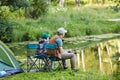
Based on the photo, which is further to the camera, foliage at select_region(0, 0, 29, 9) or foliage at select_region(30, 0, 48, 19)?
foliage at select_region(30, 0, 48, 19)

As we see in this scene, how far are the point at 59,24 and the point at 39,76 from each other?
14797mm

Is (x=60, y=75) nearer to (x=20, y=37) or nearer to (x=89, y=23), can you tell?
(x=20, y=37)

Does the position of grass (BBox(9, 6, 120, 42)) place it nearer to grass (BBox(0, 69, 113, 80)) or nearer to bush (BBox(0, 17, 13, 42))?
bush (BBox(0, 17, 13, 42))

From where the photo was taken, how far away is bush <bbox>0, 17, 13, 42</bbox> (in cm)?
1714

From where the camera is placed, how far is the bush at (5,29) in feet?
56.2

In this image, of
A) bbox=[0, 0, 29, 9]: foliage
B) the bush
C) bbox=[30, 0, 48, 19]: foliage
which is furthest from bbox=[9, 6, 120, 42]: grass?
bbox=[0, 0, 29, 9]: foliage

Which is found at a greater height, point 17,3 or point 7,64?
point 17,3

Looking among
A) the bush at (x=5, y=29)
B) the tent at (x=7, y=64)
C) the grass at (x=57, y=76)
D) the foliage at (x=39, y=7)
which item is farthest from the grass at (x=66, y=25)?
the grass at (x=57, y=76)

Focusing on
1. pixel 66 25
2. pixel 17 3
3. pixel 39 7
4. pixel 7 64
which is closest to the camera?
pixel 7 64

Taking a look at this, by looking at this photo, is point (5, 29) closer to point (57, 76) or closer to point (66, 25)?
point (66, 25)

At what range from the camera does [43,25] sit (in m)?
22.9

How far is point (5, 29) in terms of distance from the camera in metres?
17.4

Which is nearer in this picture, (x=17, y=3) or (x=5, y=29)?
(x=17, y=3)

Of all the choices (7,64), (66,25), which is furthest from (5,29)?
(7,64)
